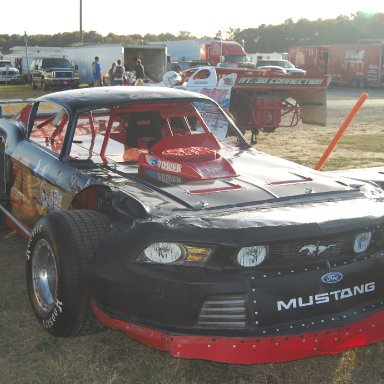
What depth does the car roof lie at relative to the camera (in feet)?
13.8

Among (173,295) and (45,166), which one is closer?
(173,295)

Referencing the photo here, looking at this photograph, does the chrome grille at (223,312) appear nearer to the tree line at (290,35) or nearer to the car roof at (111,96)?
the car roof at (111,96)

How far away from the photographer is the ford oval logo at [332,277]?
2777mm

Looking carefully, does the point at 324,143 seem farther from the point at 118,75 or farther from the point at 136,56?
the point at 136,56

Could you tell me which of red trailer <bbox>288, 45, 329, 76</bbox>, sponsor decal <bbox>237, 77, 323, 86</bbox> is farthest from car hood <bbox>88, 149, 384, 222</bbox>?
red trailer <bbox>288, 45, 329, 76</bbox>

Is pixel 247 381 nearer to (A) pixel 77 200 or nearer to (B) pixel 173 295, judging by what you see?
(B) pixel 173 295

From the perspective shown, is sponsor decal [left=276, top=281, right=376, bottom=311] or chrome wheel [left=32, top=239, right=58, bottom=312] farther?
chrome wheel [left=32, top=239, right=58, bottom=312]

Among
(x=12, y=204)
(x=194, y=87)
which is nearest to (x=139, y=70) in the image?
(x=194, y=87)

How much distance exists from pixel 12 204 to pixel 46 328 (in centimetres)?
193

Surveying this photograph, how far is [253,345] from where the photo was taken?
2.60 metres

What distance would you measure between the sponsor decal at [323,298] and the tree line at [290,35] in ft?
223

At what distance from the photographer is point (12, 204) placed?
16.1 feet

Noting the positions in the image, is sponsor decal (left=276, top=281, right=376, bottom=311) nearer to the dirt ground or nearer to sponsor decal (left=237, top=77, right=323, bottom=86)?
the dirt ground

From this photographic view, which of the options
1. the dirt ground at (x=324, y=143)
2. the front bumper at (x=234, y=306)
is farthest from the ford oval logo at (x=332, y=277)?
the dirt ground at (x=324, y=143)
